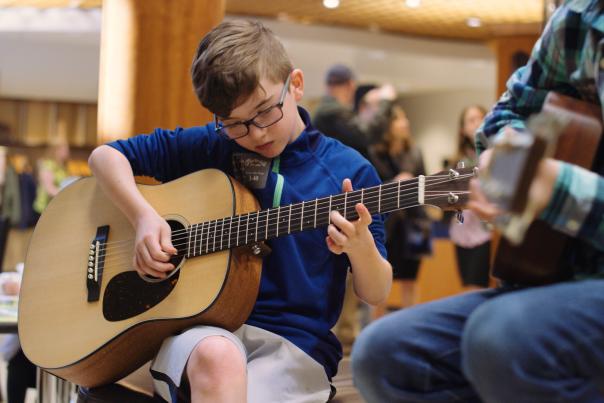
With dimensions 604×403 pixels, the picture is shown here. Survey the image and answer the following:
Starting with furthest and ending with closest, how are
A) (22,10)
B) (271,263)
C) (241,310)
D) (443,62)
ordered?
(443,62) → (22,10) → (271,263) → (241,310)

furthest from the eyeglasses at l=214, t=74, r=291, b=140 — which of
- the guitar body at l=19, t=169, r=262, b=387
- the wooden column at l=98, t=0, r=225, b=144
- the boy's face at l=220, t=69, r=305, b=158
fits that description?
the wooden column at l=98, t=0, r=225, b=144

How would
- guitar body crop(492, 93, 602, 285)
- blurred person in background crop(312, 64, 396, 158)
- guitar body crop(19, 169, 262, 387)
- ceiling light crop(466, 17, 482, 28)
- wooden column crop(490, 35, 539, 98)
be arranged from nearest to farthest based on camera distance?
1. guitar body crop(492, 93, 602, 285)
2. guitar body crop(19, 169, 262, 387)
3. wooden column crop(490, 35, 539, 98)
4. blurred person in background crop(312, 64, 396, 158)
5. ceiling light crop(466, 17, 482, 28)

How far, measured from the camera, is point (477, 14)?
952 cm

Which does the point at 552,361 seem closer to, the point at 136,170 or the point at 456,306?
the point at 456,306

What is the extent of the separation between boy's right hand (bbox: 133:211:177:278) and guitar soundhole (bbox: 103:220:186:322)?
1.0 inches

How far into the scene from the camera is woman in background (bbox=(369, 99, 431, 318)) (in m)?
5.34

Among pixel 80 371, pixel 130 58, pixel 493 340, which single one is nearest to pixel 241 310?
pixel 80 371

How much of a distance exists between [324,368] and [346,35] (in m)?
8.82

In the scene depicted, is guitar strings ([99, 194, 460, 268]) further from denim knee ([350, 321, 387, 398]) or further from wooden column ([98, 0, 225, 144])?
wooden column ([98, 0, 225, 144])

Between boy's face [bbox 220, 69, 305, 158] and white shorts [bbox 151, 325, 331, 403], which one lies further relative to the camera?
boy's face [bbox 220, 69, 305, 158]

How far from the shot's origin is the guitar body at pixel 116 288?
179cm

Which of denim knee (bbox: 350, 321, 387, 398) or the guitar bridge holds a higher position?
denim knee (bbox: 350, 321, 387, 398)

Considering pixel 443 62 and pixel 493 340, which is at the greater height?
pixel 493 340

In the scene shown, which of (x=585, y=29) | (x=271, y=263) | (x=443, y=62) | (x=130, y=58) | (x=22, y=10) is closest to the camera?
(x=585, y=29)
